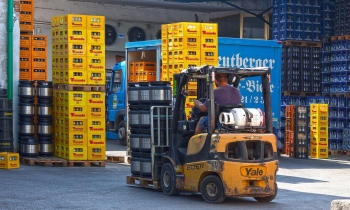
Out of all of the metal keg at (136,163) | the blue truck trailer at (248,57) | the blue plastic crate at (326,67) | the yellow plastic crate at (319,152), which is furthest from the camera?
the blue plastic crate at (326,67)

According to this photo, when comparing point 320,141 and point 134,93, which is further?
point 320,141

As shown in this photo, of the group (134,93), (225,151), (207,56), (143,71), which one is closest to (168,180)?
(225,151)

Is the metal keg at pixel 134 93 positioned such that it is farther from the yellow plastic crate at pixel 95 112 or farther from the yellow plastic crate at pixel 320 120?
the yellow plastic crate at pixel 320 120

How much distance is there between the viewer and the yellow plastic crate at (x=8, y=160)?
56.1ft

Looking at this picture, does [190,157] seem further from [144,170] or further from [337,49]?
[337,49]

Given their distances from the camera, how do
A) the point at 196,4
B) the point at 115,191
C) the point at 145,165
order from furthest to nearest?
the point at 196,4
the point at 145,165
the point at 115,191

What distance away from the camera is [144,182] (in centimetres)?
1452

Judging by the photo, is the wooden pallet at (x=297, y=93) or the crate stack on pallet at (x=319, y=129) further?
the wooden pallet at (x=297, y=93)

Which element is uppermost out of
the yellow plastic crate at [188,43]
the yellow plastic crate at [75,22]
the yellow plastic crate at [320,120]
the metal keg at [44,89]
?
the yellow plastic crate at [75,22]

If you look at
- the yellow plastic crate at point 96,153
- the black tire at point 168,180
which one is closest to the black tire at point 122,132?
the yellow plastic crate at point 96,153

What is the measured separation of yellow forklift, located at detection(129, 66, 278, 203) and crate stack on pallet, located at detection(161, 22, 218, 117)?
5.11 metres

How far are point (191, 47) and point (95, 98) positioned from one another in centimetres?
257

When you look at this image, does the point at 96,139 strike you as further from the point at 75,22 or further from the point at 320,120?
the point at 320,120

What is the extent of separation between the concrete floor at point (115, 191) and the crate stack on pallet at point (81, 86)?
2.06ft
